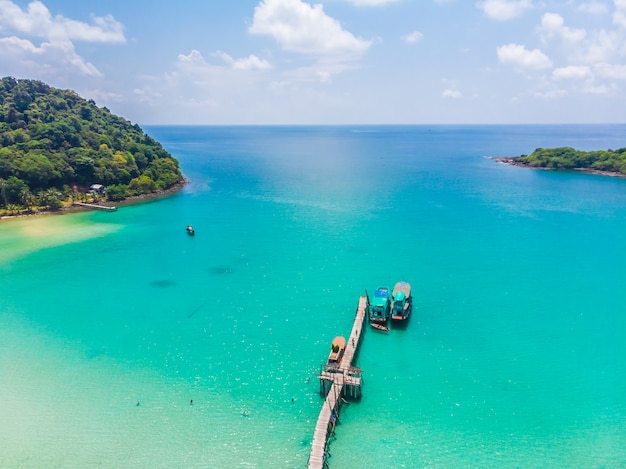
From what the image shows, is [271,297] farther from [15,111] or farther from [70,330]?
[15,111]

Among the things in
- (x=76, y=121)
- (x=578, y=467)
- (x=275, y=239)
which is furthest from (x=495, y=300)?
(x=76, y=121)

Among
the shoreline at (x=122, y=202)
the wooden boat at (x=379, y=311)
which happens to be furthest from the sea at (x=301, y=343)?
the shoreline at (x=122, y=202)

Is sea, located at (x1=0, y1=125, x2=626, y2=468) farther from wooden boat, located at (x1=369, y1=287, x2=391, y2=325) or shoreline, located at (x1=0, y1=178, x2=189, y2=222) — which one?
shoreline, located at (x1=0, y1=178, x2=189, y2=222)

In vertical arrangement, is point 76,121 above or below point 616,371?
above

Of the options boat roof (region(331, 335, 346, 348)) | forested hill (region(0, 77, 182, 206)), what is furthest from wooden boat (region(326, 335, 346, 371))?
forested hill (region(0, 77, 182, 206))

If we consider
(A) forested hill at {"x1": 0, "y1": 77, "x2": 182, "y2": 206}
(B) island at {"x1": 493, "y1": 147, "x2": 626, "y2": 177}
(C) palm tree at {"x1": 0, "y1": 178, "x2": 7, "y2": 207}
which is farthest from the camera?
(B) island at {"x1": 493, "y1": 147, "x2": 626, "y2": 177}
